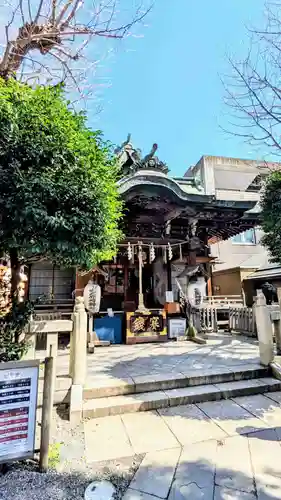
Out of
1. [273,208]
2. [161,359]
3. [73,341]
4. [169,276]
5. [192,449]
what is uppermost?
[273,208]

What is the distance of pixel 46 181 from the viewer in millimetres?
2500

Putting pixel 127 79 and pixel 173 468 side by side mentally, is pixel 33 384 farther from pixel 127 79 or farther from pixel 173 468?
pixel 127 79

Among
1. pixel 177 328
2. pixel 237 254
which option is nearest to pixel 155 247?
pixel 177 328

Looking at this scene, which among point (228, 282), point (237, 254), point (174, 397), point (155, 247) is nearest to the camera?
point (174, 397)

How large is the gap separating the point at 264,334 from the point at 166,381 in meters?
2.27

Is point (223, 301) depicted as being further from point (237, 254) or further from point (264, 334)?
point (264, 334)

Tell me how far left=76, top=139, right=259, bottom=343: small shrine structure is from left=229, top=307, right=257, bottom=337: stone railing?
1.55 meters

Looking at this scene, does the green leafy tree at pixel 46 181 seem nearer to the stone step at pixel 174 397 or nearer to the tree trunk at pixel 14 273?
the tree trunk at pixel 14 273

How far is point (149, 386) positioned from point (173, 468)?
1.67 metres

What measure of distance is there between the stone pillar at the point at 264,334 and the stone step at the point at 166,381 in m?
0.24

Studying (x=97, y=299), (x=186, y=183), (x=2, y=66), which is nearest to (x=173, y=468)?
(x=97, y=299)

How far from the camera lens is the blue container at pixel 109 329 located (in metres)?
7.80

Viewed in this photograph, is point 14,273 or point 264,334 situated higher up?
point 14,273

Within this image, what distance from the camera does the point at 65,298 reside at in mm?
10688
